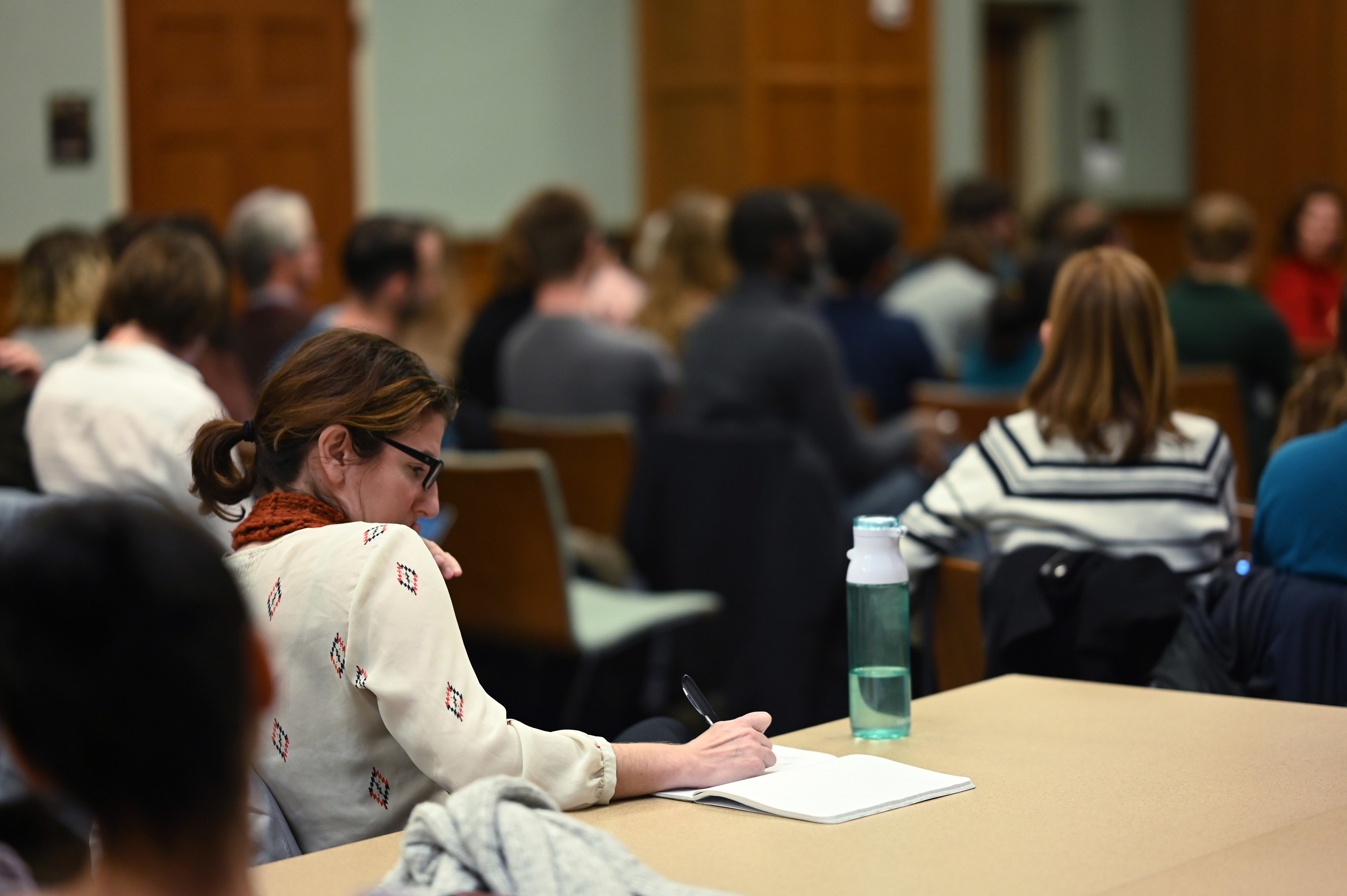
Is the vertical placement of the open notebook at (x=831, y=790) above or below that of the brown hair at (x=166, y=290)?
below

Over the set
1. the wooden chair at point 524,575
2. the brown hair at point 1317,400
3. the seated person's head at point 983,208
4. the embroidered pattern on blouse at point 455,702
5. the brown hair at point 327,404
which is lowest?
the wooden chair at point 524,575

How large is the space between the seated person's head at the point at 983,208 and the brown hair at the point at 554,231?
127 inches

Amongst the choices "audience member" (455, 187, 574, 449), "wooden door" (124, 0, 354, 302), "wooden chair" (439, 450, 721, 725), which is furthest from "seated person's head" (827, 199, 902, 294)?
"wooden door" (124, 0, 354, 302)

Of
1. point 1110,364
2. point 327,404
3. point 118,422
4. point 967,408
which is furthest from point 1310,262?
point 327,404

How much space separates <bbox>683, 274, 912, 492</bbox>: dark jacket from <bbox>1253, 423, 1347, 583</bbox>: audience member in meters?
1.77

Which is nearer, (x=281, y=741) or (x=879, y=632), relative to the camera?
(x=281, y=741)

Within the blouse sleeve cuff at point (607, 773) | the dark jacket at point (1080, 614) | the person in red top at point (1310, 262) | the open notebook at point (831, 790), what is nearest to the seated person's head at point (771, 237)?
the dark jacket at point (1080, 614)

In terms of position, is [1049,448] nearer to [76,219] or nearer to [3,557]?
[3,557]

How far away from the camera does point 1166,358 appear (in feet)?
8.27

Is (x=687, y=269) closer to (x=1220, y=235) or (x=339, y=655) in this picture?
(x=1220, y=235)

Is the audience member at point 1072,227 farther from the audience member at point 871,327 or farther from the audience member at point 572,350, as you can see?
the audience member at point 572,350

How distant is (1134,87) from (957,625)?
9.25m

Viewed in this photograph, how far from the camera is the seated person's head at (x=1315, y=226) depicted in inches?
267

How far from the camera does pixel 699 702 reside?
1.73 meters
